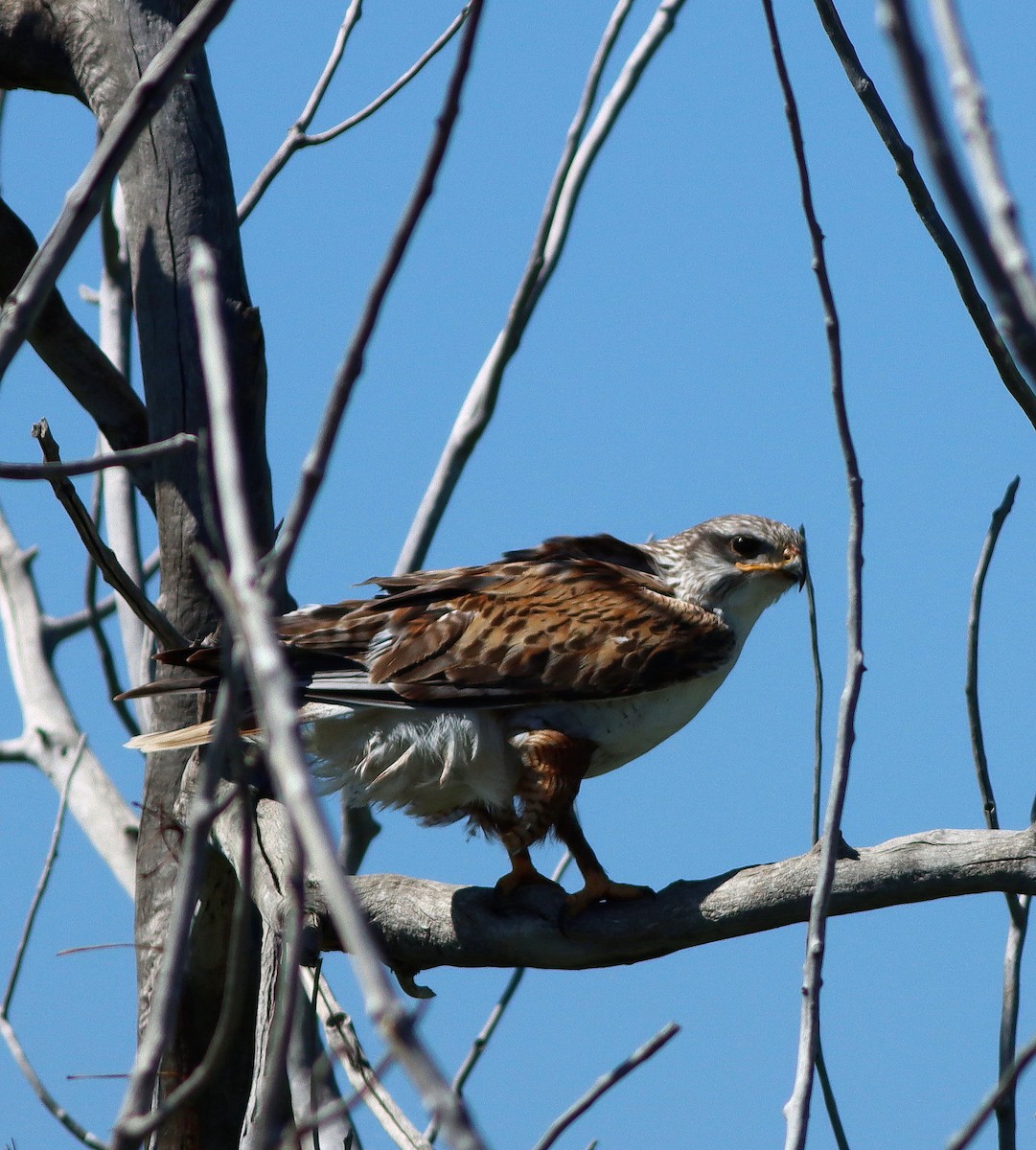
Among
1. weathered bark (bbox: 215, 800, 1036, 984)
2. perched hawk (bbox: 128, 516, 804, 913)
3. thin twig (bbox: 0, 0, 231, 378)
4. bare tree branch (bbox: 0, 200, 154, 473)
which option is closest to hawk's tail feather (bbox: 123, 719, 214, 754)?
perched hawk (bbox: 128, 516, 804, 913)

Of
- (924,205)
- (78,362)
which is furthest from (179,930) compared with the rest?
(78,362)

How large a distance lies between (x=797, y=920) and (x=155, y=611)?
2.00 metres

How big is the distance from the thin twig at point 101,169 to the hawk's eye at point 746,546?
3554 millimetres

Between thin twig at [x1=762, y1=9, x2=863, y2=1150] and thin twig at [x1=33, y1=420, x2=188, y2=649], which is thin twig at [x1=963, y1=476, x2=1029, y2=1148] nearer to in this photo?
thin twig at [x1=762, y1=9, x2=863, y2=1150]

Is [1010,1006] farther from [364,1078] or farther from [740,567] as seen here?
[740,567]

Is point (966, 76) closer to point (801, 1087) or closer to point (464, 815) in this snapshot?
point (801, 1087)

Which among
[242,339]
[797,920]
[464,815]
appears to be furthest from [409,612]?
[797,920]

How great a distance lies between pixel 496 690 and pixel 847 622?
6.82ft

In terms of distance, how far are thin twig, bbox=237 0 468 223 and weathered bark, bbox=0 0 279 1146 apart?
1.03 ft

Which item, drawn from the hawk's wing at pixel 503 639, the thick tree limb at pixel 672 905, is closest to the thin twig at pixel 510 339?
the hawk's wing at pixel 503 639

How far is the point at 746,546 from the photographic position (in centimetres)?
467

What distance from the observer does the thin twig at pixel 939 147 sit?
78 cm

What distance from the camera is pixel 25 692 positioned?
6891 mm

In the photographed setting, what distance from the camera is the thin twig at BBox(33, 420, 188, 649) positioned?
3104 mm
